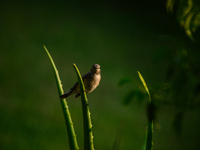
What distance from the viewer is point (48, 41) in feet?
4.46

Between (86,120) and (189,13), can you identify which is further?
(86,120)

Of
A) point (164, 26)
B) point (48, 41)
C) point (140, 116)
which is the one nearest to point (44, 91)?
point (48, 41)

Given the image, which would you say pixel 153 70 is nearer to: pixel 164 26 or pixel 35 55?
pixel 164 26

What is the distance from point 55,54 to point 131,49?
2.45ft

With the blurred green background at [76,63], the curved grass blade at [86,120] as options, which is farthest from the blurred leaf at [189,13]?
the blurred green background at [76,63]

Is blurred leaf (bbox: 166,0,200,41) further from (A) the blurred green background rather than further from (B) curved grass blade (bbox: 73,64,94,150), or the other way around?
(A) the blurred green background

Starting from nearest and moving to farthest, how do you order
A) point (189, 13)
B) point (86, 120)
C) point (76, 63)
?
1. point (189, 13)
2. point (86, 120)
3. point (76, 63)

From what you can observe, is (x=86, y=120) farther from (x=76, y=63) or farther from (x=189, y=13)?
(x=76, y=63)

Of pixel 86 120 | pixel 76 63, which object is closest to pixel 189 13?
pixel 86 120

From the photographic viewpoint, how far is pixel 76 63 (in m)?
1.46

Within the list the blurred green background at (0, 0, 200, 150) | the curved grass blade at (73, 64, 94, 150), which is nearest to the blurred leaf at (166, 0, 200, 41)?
the curved grass blade at (73, 64, 94, 150)

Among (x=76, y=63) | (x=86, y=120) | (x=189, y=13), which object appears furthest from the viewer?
(x=76, y=63)

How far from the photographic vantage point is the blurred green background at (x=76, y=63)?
1.16 metres

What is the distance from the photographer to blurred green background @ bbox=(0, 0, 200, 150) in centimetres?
116
